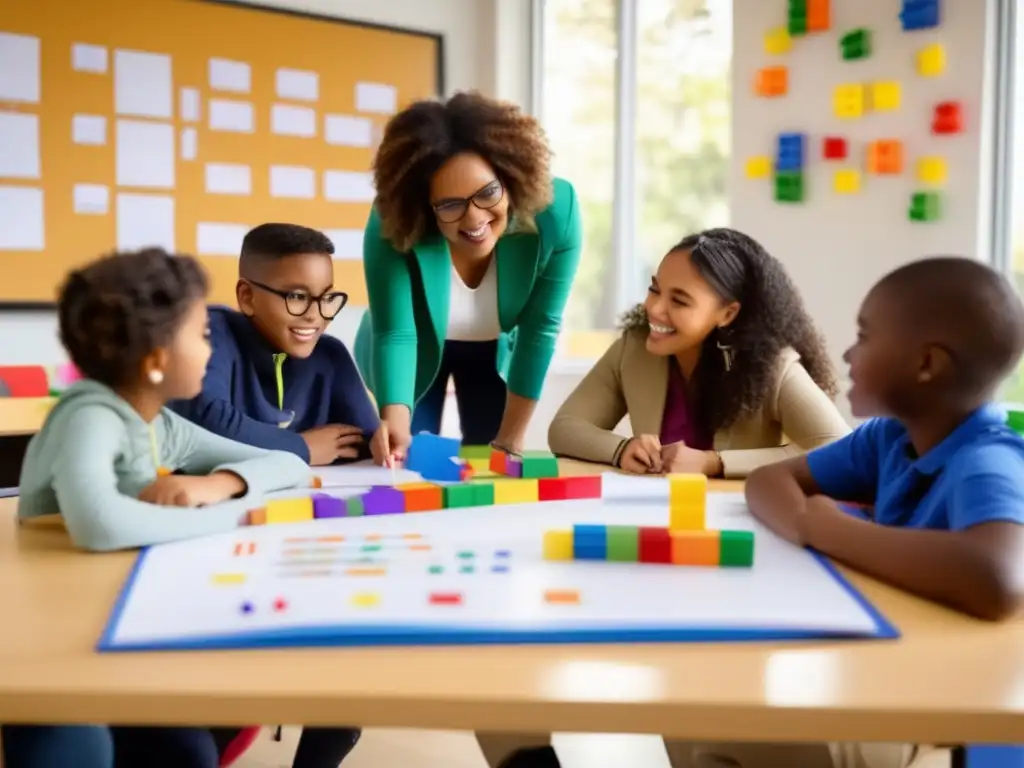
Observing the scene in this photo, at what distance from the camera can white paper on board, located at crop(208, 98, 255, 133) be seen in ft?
13.5

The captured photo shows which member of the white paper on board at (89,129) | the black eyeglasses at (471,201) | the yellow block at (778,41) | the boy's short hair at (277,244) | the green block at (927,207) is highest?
the yellow block at (778,41)

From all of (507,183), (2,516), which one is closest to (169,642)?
(2,516)

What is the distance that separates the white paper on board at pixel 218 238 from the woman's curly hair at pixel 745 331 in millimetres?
2649

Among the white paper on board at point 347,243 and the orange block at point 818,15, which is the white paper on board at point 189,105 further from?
the orange block at point 818,15

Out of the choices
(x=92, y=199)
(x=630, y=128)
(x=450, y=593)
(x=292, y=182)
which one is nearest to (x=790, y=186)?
(x=630, y=128)

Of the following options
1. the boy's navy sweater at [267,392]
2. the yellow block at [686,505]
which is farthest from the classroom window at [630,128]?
the yellow block at [686,505]

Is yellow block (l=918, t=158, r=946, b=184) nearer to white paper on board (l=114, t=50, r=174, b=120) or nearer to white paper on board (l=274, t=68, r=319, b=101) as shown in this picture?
white paper on board (l=274, t=68, r=319, b=101)

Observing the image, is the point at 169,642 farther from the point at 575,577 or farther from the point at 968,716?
the point at 968,716

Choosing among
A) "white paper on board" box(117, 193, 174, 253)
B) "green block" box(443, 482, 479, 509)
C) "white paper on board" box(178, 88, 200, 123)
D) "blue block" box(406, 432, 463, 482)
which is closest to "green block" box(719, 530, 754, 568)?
"green block" box(443, 482, 479, 509)

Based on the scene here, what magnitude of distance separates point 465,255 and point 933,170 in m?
1.64

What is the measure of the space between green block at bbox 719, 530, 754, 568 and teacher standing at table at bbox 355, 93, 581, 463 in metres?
0.80

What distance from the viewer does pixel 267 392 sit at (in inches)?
72.7

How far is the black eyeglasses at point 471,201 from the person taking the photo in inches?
74.8

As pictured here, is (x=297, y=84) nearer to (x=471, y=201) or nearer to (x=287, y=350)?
(x=471, y=201)
